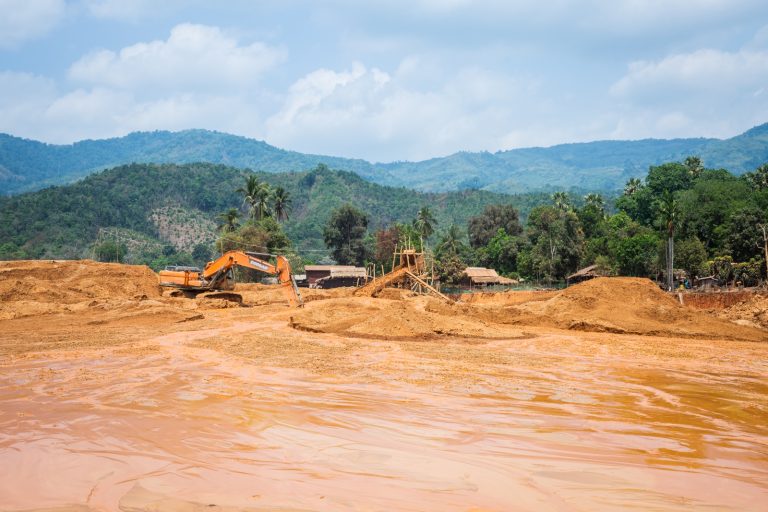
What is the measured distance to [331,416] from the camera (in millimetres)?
8086

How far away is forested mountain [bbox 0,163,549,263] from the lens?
9231cm

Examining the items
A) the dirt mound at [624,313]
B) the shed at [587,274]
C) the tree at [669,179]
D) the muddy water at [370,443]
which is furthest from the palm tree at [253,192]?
the muddy water at [370,443]

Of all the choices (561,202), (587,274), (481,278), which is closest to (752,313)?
(587,274)

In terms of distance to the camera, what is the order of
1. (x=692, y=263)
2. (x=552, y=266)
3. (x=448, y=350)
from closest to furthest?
(x=448, y=350), (x=692, y=263), (x=552, y=266)

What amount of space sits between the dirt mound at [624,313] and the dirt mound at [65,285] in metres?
17.6

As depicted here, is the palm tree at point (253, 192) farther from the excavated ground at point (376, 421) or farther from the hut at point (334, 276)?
the excavated ground at point (376, 421)

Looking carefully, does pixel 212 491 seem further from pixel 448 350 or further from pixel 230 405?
pixel 448 350

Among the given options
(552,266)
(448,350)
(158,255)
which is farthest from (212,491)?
(158,255)

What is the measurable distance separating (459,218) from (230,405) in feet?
479

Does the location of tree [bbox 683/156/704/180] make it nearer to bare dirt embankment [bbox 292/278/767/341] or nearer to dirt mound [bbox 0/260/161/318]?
bare dirt embankment [bbox 292/278/767/341]

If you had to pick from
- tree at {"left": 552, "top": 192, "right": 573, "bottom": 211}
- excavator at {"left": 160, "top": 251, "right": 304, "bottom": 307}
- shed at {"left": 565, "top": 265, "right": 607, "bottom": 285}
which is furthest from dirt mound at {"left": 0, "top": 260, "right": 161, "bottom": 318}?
tree at {"left": 552, "top": 192, "right": 573, "bottom": 211}

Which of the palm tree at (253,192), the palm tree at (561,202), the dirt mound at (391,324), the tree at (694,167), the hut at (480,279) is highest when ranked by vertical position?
the tree at (694,167)

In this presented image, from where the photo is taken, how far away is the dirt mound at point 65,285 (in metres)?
23.8

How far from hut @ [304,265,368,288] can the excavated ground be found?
44.1 metres
